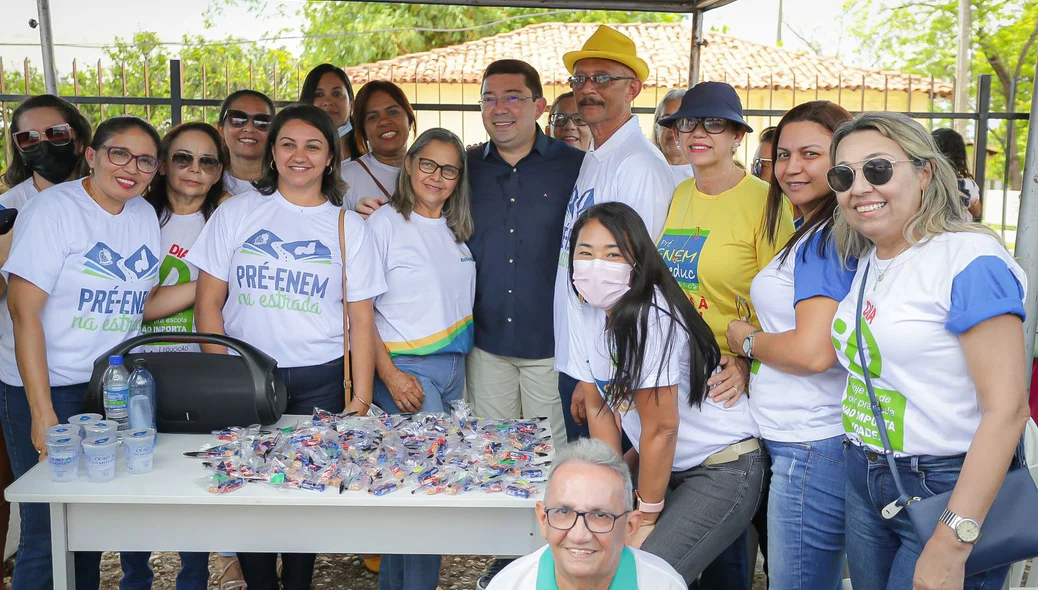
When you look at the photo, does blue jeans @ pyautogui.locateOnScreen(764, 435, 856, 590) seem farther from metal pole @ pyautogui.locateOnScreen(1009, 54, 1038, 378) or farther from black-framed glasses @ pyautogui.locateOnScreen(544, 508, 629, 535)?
metal pole @ pyautogui.locateOnScreen(1009, 54, 1038, 378)

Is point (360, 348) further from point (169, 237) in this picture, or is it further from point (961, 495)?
point (961, 495)

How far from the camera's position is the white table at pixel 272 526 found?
2.54 meters

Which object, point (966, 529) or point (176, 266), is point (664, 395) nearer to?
point (966, 529)

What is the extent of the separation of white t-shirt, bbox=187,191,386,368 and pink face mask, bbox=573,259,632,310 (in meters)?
1.01

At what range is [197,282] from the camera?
3340mm

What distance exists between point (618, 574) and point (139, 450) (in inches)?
59.5

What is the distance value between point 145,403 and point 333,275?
30.8 inches

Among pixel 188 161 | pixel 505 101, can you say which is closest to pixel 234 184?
pixel 188 161

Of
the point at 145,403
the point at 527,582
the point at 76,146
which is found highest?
the point at 76,146

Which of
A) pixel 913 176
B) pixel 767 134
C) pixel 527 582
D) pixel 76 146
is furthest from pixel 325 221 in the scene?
pixel 767 134

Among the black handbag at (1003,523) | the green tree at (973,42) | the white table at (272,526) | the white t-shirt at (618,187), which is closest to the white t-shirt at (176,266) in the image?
the white table at (272,526)

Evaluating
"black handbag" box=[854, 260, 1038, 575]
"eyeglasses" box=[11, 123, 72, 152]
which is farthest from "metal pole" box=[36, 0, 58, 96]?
"black handbag" box=[854, 260, 1038, 575]

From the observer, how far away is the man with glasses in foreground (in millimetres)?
1933

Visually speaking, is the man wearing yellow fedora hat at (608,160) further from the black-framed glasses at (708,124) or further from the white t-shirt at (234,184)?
the white t-shirt at (234,184)
